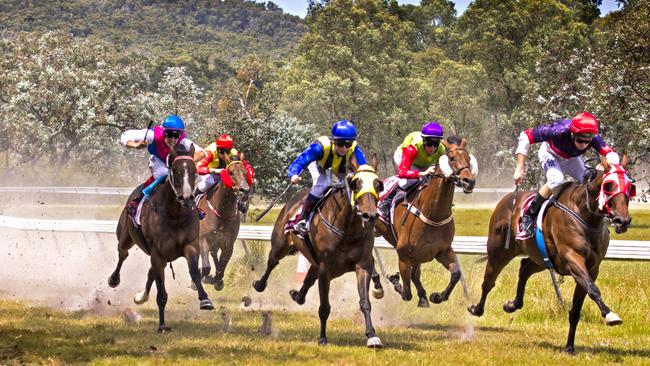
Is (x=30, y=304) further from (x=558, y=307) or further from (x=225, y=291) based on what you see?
(x=558, y=307)

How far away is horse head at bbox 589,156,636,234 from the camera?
9977mm

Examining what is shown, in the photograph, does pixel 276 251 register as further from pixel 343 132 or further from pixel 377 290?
pixel 343 132

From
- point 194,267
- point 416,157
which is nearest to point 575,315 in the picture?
point 416,157

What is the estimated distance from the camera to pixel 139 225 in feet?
43.2

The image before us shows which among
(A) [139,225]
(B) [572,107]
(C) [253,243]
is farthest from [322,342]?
(B) [572,107]

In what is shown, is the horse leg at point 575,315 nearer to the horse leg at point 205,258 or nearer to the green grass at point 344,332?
the green grass at point 344,332

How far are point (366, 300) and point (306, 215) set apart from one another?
162cm

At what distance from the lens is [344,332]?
40.8 feet

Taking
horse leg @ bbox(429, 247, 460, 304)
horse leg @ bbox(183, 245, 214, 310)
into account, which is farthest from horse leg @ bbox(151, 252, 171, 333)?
horse leg @ bbox(429, 247, 460, 304)

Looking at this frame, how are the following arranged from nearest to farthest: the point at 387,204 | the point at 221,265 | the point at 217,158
A: the point at 387,204
the point at 221,265
the point at 217,158

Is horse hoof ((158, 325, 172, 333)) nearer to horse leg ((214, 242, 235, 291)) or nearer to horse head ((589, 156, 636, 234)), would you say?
→ horse leg ((214, 242, 235, 291))

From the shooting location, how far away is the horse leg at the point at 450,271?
13.0 m

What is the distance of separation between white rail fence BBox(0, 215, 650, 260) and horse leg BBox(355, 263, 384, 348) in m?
5.23

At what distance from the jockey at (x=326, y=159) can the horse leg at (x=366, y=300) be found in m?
1.06
